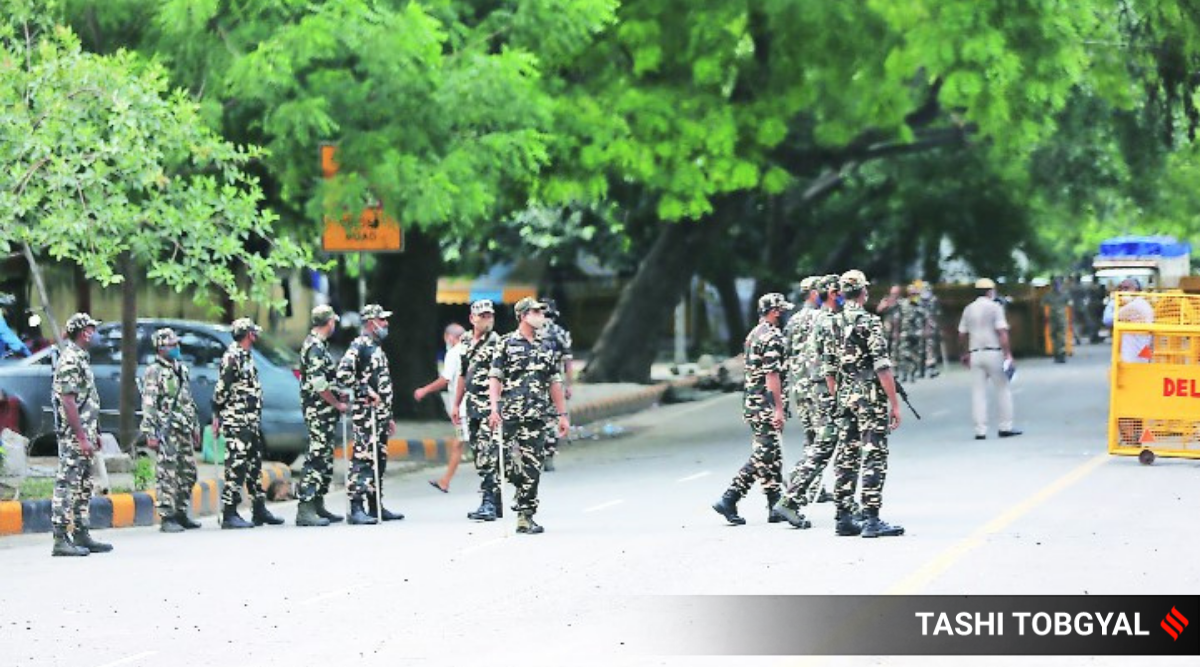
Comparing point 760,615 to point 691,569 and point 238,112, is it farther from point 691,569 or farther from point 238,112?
A: point 238,112

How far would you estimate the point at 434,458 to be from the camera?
27000 millimetres

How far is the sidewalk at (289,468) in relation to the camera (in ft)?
63.8

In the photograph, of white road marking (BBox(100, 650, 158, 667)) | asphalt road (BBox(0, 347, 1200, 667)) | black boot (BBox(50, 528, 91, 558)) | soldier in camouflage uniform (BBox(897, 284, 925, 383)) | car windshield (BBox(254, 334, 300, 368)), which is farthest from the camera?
soldier in camouflage uniform (BBox(897, 284, 925, 383))

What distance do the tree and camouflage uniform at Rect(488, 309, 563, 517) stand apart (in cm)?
462

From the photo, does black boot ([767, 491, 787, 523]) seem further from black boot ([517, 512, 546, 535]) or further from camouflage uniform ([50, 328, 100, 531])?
camouflage uniform ([50, 328, 100, 531])

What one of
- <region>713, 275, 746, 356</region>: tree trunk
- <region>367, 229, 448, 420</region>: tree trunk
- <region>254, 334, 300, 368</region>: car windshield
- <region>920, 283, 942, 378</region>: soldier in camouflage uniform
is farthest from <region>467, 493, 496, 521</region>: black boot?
<region>713, 275, 746, 356</region>: tree trunk

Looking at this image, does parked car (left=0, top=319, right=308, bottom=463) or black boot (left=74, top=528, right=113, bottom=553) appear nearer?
black boot (left=74, top=528, right=113, bottom=553)

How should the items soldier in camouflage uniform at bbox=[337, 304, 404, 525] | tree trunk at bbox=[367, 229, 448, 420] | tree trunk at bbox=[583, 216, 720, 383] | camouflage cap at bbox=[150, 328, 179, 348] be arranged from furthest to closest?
tree trunk at bbox=[583, 216, 720, 383], tree trunk at bbox=[367, 229, 448, 420], camouflage cap at bbox=[150, 328, 179, 348], soldier in camouflage uniform at bbox=[337, 304, 404, 525]

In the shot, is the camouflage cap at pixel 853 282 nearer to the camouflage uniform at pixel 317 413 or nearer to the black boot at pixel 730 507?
the black boot at pixel 730 507

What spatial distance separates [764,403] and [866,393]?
1.32m

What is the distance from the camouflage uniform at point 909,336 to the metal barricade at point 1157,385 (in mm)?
15841

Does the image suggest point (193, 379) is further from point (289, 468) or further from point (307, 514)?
point (307, 514)

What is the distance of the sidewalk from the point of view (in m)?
19.4

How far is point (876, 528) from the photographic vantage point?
16141mm
